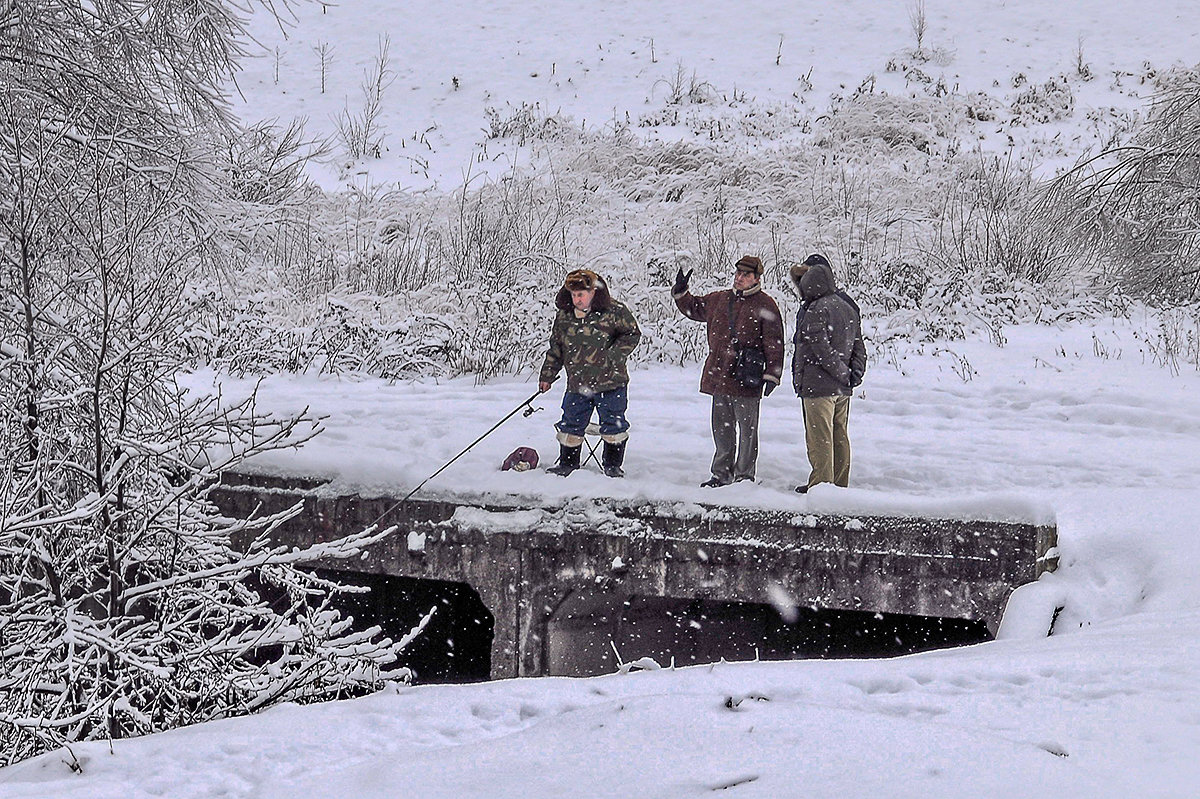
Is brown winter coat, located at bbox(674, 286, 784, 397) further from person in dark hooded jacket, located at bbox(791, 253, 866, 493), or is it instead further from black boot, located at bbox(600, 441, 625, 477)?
black boot, located at bbox(600, 441, 625, 477)

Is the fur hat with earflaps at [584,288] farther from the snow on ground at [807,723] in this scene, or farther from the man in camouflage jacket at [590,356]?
the snow on ground at [807,723]

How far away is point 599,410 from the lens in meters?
7.12

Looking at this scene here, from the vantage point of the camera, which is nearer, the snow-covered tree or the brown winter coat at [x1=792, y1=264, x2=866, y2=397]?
the snow-covered tree

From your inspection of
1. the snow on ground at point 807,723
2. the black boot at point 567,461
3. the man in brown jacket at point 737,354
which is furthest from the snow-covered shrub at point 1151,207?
the black boot at point 567,461

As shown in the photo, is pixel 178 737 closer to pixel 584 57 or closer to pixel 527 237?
pixel 527 237

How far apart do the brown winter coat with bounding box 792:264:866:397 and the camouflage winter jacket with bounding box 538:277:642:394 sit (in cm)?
107

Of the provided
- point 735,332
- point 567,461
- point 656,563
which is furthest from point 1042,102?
point 656,563

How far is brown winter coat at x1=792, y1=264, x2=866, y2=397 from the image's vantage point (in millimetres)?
6602

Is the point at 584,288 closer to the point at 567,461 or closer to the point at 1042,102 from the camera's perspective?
the point at 567,461

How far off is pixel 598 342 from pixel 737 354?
90 centimetres

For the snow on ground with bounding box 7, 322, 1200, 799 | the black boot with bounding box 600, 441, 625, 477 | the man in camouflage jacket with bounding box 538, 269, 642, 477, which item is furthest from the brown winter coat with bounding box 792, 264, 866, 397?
the black boot with bounding box 600, 441, 625, 477

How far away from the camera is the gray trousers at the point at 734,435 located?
7000 mm

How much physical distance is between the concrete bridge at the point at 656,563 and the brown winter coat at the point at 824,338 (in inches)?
37.0

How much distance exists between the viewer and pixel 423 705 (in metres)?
3.60
